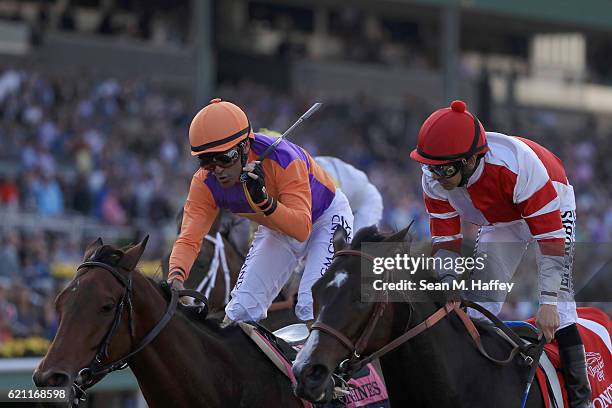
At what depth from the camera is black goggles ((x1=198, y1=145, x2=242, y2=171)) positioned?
4.81 metres

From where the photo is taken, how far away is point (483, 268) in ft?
16.3

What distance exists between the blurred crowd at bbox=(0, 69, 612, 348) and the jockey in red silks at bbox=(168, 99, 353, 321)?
4.75 meters

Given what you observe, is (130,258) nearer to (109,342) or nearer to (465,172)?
(109,342)

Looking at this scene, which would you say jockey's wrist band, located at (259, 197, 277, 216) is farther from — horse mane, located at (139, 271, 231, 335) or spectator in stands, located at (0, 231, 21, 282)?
spectator in stands, located at (0, 231, 21, 282)

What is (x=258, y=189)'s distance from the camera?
15.7 ft

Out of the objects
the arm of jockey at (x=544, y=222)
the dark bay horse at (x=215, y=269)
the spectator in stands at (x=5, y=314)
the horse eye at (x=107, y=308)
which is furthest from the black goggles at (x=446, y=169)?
the spectator in stands at (x=5, y=314)

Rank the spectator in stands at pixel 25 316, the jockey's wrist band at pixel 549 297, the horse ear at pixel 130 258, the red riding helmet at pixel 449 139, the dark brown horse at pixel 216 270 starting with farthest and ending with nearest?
Result: the spectator in stands at pixel 25 316 → the dark brown horse at pixel 216 270 → the jockey's wrist band at pixel 549 297 → the red riding helmet at pixel 449 139 → the horse ear at pixel 130 258

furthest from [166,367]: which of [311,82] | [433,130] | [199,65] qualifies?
[311,82]

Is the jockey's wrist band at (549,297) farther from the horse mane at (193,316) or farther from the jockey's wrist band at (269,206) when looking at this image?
the horse mane at (193,316)

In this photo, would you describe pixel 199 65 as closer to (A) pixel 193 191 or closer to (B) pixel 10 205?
(B) pixel 10 205

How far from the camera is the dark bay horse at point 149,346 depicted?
402cm

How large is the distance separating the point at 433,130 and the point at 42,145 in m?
10.4

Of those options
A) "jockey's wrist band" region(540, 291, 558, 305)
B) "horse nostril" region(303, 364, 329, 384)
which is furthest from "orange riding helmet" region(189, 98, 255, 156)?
"jockey's wrist band" region(540, 291, 558, 305)

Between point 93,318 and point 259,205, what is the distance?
3.52 ft
